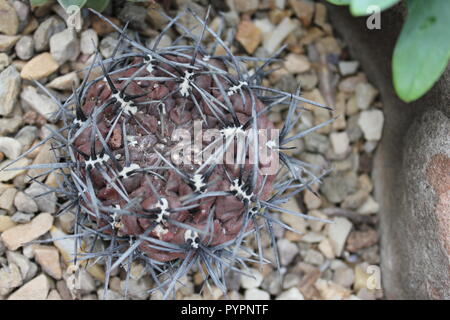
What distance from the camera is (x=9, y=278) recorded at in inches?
52.9

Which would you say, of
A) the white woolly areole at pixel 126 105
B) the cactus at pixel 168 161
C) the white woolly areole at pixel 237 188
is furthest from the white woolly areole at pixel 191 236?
the white woolly areole at pixel 126 105

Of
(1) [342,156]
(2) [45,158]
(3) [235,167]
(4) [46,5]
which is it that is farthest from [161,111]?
(1) [342,156]

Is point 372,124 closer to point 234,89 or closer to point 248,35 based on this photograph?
point 248,35

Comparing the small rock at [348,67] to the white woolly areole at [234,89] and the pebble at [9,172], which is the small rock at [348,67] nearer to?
the white woolly areole at [234,89]

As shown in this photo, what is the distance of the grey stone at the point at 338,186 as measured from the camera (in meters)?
1.61

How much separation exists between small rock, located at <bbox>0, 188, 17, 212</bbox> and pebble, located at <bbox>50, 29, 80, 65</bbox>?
34 cm

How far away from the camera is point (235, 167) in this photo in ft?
3.42

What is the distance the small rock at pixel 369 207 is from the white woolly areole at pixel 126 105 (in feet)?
2.72

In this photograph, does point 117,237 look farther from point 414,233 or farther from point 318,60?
point 318,60

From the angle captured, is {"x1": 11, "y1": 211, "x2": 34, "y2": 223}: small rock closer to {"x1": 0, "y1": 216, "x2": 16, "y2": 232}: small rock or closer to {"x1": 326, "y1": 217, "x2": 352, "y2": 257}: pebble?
{"x1": 0, "y1": 216, "x2": 16, "y2": 232}: small rock

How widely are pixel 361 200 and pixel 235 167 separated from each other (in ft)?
2.32

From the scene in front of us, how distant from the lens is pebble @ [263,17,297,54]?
1638 millimetres

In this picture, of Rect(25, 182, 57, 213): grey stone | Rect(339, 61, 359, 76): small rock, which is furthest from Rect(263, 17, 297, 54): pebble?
Rect(25, 182, 57, 213): grey stone
